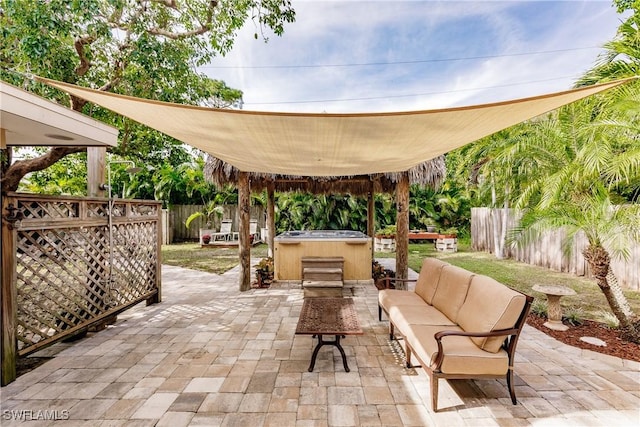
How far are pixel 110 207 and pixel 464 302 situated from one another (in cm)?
465

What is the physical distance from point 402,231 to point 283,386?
4.29 meters

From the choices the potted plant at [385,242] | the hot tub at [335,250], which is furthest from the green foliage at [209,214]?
the hot tub at [335,250]

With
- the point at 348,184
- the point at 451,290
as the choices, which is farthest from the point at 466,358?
the point at 348,184

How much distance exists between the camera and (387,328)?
157 inches

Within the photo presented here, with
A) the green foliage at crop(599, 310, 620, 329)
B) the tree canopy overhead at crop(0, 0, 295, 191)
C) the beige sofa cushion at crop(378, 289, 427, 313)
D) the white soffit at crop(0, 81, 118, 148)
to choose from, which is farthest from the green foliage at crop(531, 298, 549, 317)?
the tree canopy overhead at crop(0, 0, 295, 191)

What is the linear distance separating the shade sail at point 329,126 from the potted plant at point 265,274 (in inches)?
127

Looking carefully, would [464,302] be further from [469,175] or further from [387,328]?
[469,175]

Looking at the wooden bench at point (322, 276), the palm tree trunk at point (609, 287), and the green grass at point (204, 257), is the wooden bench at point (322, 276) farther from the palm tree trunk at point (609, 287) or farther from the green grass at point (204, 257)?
the palm tree trunk at point (609, 287)

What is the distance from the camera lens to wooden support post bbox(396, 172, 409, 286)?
6156mm

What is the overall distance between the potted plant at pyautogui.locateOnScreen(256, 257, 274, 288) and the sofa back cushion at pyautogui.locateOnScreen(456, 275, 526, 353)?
4.40 m

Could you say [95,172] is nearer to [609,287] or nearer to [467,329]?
Answer: [467,329]

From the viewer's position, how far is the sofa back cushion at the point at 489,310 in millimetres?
2328

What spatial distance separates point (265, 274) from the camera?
6.71m

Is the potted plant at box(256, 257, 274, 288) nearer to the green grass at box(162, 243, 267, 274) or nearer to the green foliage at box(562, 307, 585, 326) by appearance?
the green grass at box(162, 243, 267, 274)
